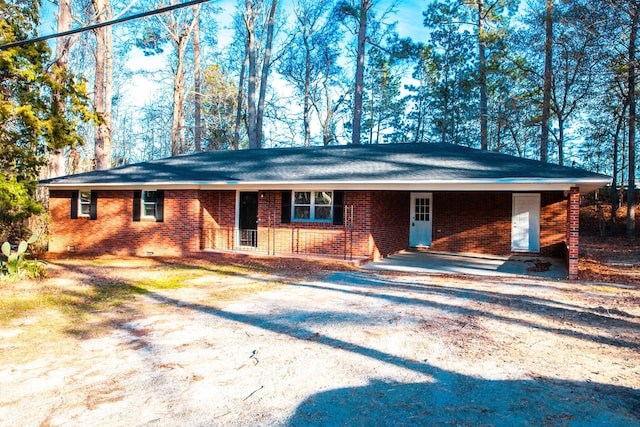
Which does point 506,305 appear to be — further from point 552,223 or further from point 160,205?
point 160,205

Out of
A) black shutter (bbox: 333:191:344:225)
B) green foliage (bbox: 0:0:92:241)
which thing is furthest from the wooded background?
black shutter (bbox: 333:191:344:225)

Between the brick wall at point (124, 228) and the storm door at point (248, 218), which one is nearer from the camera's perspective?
the brick wall at point (124, 228)

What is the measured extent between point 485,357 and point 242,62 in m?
29.6

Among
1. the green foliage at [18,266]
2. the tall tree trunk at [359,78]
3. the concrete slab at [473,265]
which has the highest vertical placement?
the tall tree trunk at [359,78]

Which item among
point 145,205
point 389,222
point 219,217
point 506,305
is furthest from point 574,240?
point 145,205

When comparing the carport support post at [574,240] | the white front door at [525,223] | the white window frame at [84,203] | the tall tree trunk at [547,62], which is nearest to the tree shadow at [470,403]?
the carport support post at [574,240]

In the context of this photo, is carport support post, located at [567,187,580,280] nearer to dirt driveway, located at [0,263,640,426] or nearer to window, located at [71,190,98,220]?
dirt driveway, located at [0,263,640,426]

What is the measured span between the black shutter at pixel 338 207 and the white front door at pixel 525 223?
6.13 m

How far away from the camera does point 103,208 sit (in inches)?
578

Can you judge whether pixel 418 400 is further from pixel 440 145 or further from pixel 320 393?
pixel 440 145

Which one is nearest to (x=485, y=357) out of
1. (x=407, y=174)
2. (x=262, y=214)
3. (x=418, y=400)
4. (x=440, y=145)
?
(x=418, y=400)

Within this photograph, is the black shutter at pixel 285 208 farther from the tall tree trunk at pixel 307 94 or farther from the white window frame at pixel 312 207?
the tall tree trunk at pixel 307 94

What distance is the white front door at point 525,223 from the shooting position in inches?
556

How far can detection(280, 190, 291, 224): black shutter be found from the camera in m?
13.1
